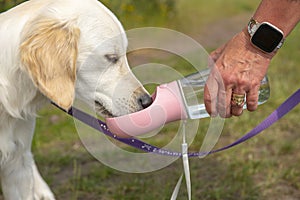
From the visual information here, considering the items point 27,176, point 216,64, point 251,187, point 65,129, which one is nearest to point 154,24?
point 65,129

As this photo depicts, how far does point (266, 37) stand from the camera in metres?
2.28

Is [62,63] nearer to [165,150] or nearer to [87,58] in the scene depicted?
[87,58]

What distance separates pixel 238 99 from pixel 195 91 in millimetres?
326

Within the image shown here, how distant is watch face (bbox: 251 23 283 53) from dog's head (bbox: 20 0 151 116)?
54 centimetres

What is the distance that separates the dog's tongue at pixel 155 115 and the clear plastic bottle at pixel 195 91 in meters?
0.03

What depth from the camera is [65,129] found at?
14.0 ft

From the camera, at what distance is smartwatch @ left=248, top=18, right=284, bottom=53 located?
2.28m

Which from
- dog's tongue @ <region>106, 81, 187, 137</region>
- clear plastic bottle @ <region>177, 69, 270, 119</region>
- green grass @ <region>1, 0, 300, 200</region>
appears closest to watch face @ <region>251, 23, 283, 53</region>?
clear plastic bottle @ <region>177, 69, 270, 119</region>

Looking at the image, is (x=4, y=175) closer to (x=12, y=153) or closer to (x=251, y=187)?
(x=12, y=153)

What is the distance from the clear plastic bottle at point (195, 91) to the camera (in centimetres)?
256

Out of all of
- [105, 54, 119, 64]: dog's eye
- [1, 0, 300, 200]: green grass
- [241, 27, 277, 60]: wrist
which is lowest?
[1, 0, 300, 200]: green grass

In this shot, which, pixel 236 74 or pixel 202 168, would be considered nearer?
pixel 236 74

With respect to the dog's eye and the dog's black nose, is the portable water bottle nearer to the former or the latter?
the dog's black nose

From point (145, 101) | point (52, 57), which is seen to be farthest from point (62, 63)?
point (145, 101)
